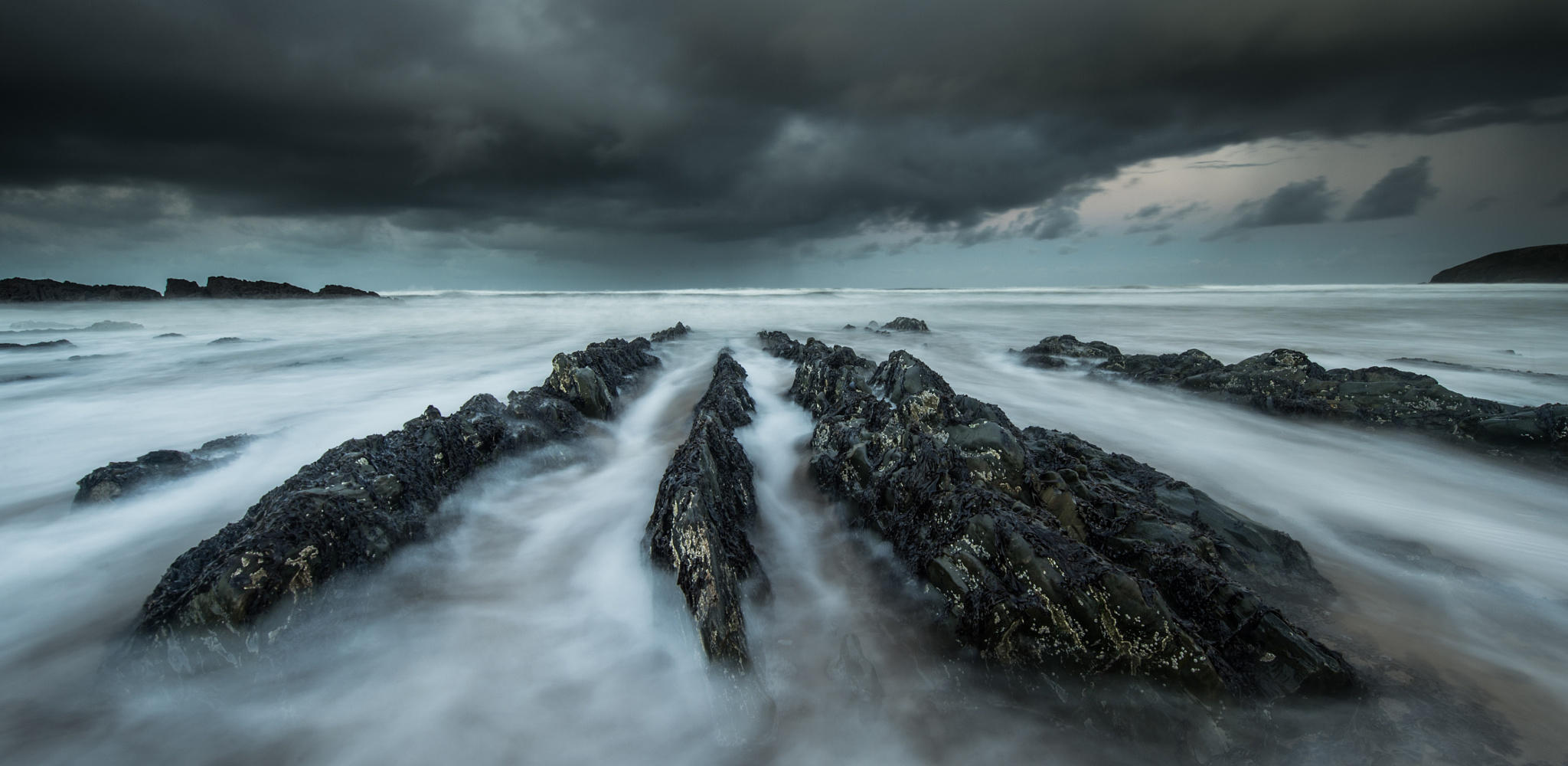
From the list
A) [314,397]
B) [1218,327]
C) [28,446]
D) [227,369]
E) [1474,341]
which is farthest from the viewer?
[1218,327]

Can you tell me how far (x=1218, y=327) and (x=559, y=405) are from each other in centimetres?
2179

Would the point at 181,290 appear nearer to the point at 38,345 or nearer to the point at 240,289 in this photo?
the point at 240,289

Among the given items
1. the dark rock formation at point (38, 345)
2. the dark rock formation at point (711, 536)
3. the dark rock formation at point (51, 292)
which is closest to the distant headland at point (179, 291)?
the dark rock formation at point (51, 292)

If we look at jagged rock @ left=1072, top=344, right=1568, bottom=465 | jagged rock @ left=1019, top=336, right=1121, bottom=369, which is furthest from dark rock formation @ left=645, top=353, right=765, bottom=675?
jagged rock @ left=1019, top=336, right=1121, bottom=369

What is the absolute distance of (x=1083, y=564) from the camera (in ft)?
7.80

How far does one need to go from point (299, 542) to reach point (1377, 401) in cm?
911

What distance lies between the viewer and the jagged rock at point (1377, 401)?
4.77 metres

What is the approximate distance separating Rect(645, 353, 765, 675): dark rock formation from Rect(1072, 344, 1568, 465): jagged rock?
21.0ft

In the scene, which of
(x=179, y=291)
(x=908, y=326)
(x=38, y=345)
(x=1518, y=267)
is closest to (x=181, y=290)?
(x=179, y=291)

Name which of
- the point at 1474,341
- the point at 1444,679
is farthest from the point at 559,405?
the point at 1474,341

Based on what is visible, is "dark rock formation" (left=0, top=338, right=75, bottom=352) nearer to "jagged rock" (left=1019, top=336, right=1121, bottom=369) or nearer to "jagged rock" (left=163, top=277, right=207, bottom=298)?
"jagged rock" (left=1019, top=336, right=1121, bottom=369)

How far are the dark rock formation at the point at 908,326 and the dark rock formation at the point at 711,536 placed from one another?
14.2m

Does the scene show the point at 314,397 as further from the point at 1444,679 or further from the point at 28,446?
the point at 1444,679

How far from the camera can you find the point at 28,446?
17.6ft
